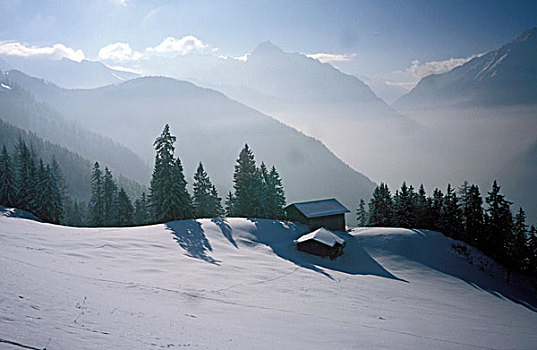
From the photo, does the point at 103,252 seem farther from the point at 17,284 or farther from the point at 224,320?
the point at 224,320

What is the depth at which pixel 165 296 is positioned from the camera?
11.8 m

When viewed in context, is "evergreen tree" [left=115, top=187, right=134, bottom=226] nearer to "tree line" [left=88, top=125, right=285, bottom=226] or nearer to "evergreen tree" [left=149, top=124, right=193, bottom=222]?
"tree line" [left=88, top=125, right=285, bottom=226]

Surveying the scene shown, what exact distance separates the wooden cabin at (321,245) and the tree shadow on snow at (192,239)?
1033cm

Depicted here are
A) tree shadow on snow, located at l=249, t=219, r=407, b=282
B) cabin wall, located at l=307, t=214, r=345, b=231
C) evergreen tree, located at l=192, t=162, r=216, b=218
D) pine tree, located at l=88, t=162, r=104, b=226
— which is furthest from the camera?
pine tree, located at l=88, t=162, r=104, b=226

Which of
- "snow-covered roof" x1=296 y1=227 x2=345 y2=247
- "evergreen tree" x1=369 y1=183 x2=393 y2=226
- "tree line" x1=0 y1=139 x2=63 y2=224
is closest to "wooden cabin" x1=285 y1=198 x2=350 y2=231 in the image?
"snow-covered roof" x1=296 y1=227 x2=345 y2=247

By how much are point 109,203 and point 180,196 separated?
1842 centimetres

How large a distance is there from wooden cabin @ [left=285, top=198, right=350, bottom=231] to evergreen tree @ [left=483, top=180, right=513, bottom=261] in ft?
78.3

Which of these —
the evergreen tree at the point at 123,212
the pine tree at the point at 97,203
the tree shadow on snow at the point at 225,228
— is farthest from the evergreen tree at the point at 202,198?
the pine tree at the point at 97,203

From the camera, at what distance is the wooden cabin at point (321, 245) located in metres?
32.2

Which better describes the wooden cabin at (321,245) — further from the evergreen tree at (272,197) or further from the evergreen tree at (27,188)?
the evergreen tree at (27,188)

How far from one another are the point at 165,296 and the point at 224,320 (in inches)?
123

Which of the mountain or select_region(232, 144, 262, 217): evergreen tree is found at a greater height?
the mountain

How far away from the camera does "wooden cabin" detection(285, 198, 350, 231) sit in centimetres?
4116

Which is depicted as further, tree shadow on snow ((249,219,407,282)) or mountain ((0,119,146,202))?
mountain ((0,119,146,202))
